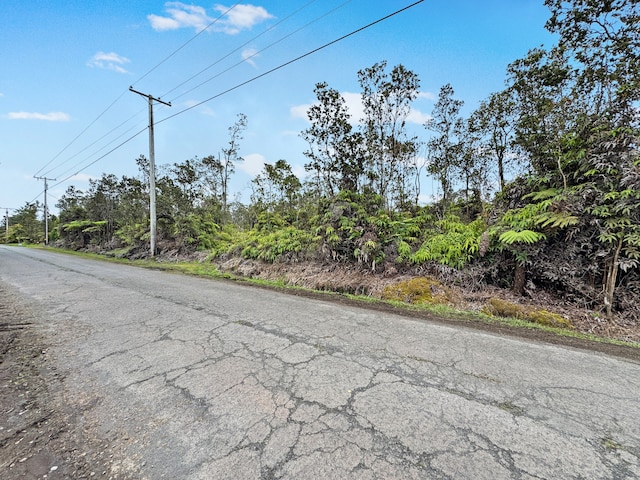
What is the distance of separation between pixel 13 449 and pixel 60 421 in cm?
26

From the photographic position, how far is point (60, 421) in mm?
1836

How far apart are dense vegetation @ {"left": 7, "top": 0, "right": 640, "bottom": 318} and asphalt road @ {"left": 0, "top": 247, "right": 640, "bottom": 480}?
2469mm

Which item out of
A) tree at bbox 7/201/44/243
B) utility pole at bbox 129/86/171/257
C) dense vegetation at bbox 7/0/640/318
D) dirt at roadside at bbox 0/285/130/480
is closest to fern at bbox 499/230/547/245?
dense vegetation at bbox 7/0/640/318

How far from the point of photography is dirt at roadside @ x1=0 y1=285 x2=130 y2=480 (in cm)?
145

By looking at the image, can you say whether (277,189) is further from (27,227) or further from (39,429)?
(27,227)

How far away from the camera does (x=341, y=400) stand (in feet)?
6.59

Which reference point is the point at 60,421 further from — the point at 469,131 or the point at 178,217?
the point at 178,217

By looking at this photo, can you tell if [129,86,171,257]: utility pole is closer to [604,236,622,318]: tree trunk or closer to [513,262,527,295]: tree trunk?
[513,262,527,295]: tree trunk

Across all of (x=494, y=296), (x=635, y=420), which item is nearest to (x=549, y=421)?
(x=635, y=420)

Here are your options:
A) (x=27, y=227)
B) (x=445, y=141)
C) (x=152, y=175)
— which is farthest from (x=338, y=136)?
(x=27, y=227)

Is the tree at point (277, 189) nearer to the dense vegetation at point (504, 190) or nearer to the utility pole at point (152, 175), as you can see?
the dense vegetation at point (504, 190)

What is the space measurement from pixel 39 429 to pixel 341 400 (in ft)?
6.75

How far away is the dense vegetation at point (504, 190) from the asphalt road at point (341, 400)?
2.47 m

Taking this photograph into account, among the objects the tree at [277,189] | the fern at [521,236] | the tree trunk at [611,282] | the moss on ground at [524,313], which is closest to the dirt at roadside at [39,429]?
the moss on ground at [524,313]
